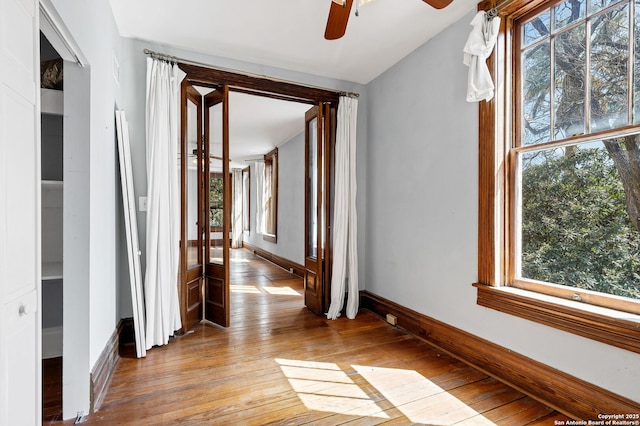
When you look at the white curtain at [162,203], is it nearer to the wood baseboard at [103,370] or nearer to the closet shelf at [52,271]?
the wood baseboard at [103,370]

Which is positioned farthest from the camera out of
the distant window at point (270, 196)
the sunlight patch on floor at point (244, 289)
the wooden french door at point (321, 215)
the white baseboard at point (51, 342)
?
the distant window at point (270, 196)

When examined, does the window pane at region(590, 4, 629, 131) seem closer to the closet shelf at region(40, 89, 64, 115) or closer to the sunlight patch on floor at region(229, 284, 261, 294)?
the closet shelf at region(40, 89, 64, 115)

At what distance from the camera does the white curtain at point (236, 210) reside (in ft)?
27.9

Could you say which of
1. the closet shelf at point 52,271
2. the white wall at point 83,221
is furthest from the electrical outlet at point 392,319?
the closet shelf at point 52,271

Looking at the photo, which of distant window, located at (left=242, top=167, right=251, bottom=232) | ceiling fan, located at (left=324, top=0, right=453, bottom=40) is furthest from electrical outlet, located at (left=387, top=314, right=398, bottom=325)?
distant window, located at (left=242, top=167, right=251, bottom=232)

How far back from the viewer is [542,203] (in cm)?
209

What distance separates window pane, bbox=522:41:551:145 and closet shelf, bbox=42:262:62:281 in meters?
3.14

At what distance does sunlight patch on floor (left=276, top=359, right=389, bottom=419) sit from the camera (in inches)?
74.1

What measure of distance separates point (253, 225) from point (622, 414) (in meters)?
7.66

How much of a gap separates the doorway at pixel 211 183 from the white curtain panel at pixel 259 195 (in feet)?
14.3

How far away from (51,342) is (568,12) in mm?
4243
